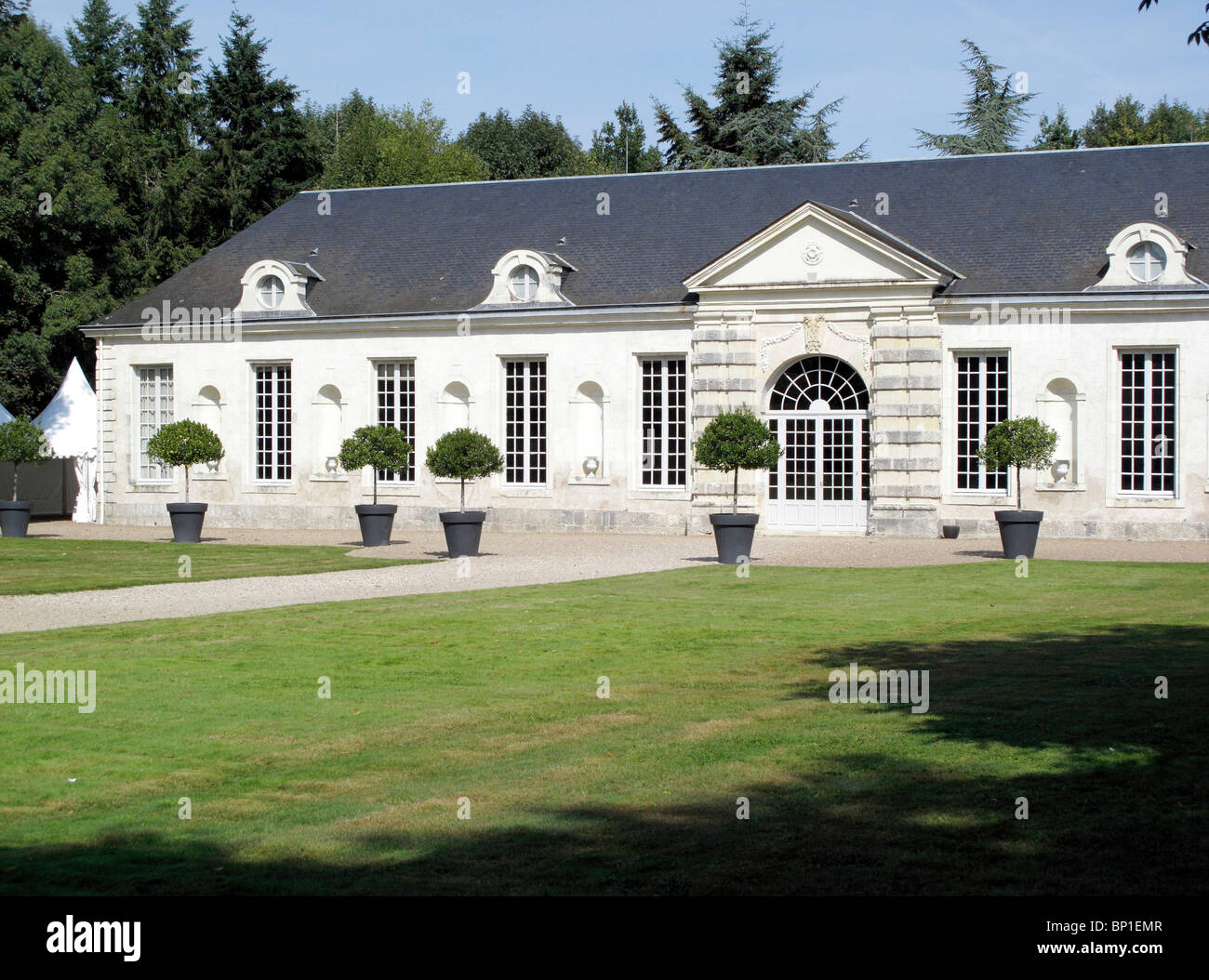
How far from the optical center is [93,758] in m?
8.23

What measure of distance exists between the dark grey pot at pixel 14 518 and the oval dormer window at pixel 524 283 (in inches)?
447

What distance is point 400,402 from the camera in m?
33.8

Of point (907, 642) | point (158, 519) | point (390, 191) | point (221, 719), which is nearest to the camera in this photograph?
point (221, 719)

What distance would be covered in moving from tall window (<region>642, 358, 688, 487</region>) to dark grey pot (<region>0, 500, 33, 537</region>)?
1293 cm

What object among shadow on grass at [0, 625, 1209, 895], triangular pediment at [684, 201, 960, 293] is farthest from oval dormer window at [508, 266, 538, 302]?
shadow on grass at [0, 625, 1209, 895]

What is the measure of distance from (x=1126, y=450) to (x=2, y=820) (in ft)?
83.1

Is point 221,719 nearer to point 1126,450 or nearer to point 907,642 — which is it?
point 907,642

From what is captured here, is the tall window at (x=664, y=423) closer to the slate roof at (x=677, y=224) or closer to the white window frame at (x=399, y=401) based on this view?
the slate roof at (x=677, y=224)

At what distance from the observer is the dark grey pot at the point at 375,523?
26.4 m

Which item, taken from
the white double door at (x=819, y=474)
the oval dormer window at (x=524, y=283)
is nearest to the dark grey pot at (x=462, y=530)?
the white double door at (x=819, y=474)

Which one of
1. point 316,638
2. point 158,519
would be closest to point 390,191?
point 158,519

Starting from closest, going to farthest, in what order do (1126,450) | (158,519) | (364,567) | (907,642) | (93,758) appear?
1. (93,758)
2. (907,642)
3. (364,567)
4. (1126,450)
5. (158,519)

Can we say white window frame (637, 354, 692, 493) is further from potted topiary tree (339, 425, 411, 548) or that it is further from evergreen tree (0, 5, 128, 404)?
evergreen tree (0, 5, 128, 404)

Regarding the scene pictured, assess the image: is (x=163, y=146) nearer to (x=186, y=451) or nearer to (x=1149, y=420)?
(x=186, y=451)
